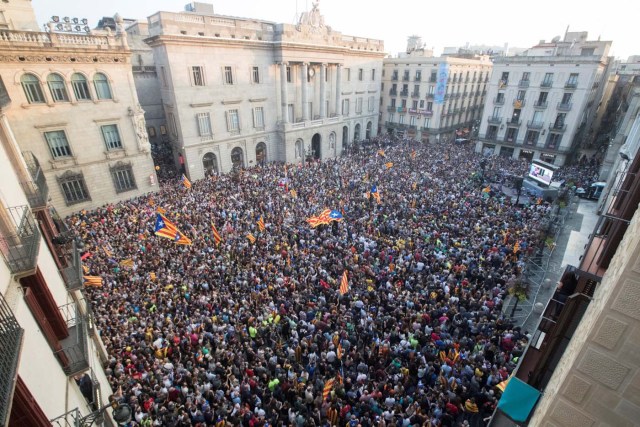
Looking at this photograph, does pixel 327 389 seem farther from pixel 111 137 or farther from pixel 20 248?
pixel 111 137

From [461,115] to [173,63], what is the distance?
44.4 metres

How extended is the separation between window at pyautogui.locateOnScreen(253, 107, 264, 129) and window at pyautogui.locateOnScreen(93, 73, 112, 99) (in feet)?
47.4

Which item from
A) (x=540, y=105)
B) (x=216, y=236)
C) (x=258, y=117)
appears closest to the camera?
(x=216, y=236)

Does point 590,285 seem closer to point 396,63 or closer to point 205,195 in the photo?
point 205,195

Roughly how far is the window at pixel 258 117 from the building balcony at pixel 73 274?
87.5 ft

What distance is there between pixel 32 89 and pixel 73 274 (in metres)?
17.4

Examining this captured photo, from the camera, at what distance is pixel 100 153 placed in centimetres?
2466

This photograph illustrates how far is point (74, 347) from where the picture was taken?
7.96 m

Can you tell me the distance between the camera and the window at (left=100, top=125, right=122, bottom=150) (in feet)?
80.6

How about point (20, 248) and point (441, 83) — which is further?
point (441, 83)

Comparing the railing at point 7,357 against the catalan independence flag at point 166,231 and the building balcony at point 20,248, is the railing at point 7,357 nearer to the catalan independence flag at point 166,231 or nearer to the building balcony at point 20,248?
the building balcony at point 20,248

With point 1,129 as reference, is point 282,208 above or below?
below

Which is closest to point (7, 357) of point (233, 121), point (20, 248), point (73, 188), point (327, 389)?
point (20, 248)

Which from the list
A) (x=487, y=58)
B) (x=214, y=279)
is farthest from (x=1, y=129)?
(x=487, y=58)
